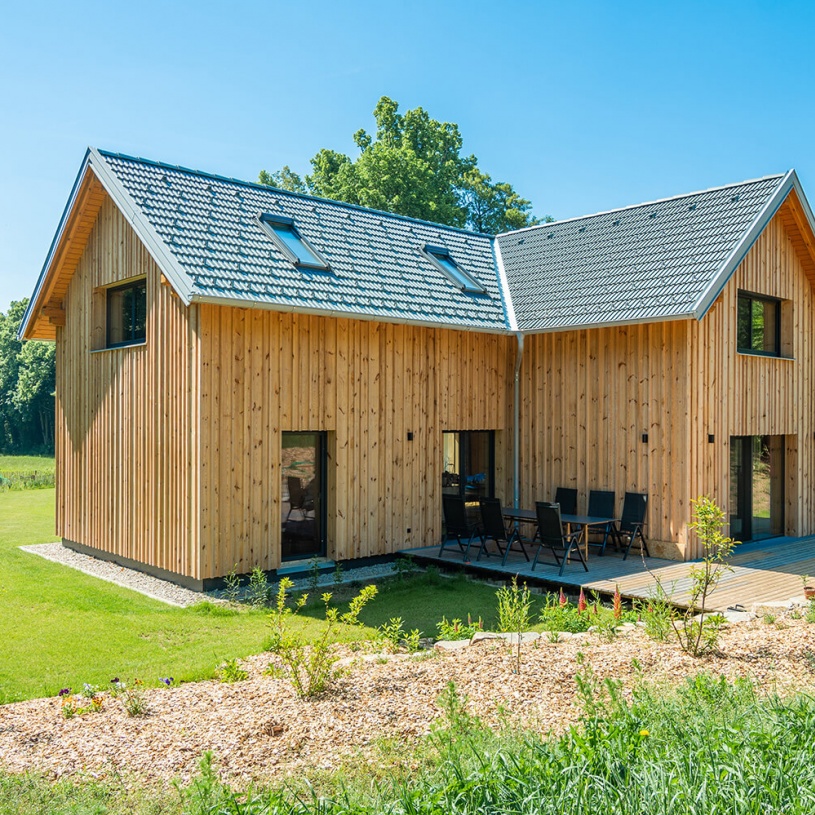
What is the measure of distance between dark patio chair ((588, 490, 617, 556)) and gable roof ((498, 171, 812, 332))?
279 cm

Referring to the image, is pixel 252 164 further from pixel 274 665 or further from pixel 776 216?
pixel 274 665

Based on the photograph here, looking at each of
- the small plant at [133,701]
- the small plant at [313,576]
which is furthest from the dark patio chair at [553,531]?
the small plant at [133,701]

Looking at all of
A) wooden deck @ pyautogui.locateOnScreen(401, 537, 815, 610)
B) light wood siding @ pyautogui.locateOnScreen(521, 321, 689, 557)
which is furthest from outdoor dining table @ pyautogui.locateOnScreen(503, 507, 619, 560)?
light wood siding @ pyautogui.locateOnScreen(521, 321, 689, 557)

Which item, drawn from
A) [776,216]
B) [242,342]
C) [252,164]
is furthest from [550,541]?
[252,164]

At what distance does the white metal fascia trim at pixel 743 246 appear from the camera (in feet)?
36.8

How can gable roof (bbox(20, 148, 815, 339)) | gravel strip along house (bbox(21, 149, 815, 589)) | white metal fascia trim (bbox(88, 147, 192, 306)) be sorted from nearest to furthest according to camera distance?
1. white metal fascia trim (bbox(88, 147, 192, 306))
2. gravel strip along house (bbox(21, 149, 815, 589))
3. gable roof (bbox(20, 148, 815, 339))

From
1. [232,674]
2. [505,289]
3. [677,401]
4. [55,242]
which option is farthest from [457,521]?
[55,242]

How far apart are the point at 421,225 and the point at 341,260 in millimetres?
3822

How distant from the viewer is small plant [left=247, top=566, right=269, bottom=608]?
968 cm

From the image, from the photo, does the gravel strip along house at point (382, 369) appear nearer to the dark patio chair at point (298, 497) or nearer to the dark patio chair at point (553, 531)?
the dark patio chair at point (298, 497)

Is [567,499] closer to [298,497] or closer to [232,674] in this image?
[298,497]

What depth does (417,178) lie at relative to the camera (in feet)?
107

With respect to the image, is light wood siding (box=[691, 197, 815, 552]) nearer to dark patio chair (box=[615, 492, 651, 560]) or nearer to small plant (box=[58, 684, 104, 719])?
dark patio chair (box=[615, 492, 651, 560])

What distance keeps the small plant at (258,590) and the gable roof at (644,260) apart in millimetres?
6311
